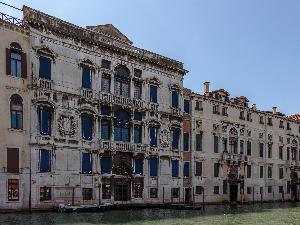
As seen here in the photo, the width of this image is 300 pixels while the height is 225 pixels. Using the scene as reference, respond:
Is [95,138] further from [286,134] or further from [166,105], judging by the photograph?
[286,134]

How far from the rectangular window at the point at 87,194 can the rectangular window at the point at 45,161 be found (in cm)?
359

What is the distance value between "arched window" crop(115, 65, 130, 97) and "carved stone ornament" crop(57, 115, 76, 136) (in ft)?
16.9

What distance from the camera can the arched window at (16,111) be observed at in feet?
96.7

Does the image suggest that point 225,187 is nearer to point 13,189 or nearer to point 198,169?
point 198,169

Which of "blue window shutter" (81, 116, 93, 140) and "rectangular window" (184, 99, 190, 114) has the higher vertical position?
"rectangular window" (184, 99, 190, 114)

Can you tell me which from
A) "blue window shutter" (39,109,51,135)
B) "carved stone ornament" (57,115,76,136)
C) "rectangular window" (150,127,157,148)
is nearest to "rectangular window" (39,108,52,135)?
"blue window shutter" (39,109,51,135)

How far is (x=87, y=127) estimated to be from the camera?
33969 millimetres

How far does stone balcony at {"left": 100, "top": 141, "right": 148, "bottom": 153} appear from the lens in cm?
3459

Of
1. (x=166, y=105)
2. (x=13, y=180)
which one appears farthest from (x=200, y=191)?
(x=13, y=180)

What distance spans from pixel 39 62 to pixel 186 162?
17614 millimetres

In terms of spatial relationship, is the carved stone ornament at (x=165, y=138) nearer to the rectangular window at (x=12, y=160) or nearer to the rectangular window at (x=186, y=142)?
the rectangular window at (x=186, y=142)

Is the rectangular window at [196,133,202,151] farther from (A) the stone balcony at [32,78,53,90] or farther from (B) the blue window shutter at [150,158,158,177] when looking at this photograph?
(A) the stone balcony at [32,78,53,90]

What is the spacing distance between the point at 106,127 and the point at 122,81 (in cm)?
425

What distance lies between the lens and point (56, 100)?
1256 inches
